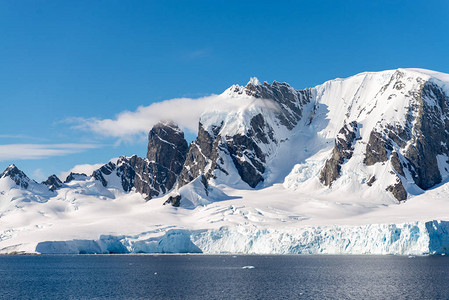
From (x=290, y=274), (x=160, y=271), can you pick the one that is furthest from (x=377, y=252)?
(x=160, y=271)

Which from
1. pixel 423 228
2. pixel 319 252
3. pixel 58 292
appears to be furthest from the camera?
pixel 319 252

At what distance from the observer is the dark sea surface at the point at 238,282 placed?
90750mm

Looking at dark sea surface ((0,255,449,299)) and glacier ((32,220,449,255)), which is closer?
dark sea surface ((0,255,449,299))

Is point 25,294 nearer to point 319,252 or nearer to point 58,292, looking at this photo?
point 58,292

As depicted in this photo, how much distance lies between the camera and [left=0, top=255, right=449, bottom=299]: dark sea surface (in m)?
90.8

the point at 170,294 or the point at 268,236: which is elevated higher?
the point at 268,236

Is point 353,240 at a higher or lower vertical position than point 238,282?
higher

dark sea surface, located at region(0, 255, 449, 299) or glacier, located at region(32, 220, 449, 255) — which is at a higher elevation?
glacier, located at region(32, 220, 449, 255)

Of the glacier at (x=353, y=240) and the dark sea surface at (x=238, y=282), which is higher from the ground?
Answer: the glacier at (x=353, y=240)

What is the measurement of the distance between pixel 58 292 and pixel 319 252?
10061cm

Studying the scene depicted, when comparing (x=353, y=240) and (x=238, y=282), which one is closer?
(x=238, y=282)

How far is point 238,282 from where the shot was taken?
106875 millimetres

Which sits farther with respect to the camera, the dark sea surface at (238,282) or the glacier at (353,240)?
the glacier at (353,240)

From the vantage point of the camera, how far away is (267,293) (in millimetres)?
91688
